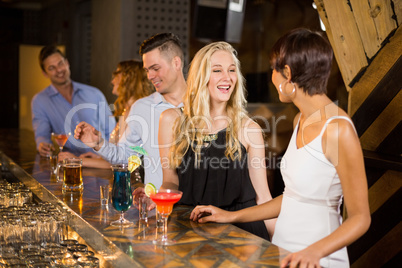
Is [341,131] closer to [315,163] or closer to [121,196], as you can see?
[315,163]

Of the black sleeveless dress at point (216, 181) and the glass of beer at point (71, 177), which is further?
the glass of beer at point (71, 177)

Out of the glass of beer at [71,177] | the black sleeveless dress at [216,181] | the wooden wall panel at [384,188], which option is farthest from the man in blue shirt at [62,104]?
the wooden wall panel at [384,188]

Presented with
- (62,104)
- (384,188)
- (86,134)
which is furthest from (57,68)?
(384,188)

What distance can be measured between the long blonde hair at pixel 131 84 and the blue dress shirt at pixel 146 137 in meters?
0.70

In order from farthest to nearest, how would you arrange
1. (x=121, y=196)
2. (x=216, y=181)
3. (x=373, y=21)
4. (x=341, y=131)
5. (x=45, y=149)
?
(x=45, y=149)
(x=373, y=21)
(x=216, y=181)
(x=121, y=196)
(x=341, y=131)

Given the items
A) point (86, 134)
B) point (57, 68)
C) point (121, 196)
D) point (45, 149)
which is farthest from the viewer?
point (57, 68)

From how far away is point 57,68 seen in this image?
4.99 meters

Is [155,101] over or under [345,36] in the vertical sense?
under

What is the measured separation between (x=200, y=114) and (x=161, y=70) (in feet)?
2.59

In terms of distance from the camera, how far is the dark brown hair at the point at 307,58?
1859mm

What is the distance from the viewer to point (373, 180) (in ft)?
11.1

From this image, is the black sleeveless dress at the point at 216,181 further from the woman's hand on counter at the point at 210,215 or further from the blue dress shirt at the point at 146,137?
the blue dress shirt at the point at 146,137

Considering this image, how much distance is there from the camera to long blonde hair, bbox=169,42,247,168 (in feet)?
8.56

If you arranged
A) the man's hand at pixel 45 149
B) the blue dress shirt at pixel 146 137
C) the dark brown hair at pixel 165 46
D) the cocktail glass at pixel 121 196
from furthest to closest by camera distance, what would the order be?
the man's hand at pixel 45 149 → the dark brown hair at pixel 165 46 → the blue dress shirt at pixel 146 137 → the cocktail glass at pixel 121 196
